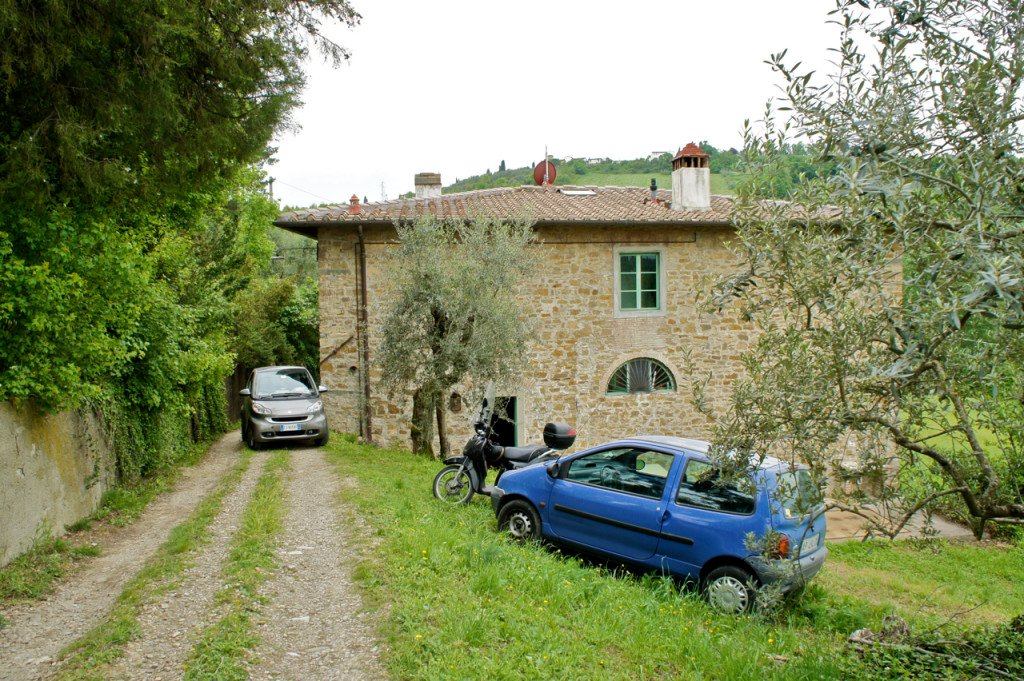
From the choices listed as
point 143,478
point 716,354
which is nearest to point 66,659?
point 143,478

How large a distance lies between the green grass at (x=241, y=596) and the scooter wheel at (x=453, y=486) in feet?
6.20

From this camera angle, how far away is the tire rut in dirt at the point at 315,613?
4.21 meters

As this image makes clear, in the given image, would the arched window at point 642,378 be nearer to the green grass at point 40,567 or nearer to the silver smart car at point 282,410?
the silver smart car at point 282,410

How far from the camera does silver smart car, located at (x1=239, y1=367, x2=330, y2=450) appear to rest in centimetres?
1290

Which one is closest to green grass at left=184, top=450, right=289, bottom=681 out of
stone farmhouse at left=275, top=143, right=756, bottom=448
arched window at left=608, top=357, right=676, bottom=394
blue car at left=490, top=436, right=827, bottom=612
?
blue car at left=490, top=436, right=827, bottom=612

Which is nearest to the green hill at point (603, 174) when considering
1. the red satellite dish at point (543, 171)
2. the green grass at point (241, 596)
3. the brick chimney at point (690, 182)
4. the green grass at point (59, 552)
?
the red satellite dish at point (543, 171)

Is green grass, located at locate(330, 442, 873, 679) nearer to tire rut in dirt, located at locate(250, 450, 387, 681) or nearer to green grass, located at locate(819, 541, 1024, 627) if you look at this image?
tire rut in dirt, located at locate(250, 450, 387, 681)

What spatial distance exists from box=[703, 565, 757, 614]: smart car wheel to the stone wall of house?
351 inches

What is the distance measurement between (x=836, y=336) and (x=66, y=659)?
4852 mm

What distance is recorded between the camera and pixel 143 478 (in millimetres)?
10195

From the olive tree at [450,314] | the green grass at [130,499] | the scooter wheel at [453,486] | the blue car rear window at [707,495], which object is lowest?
the green grass at [130,499]

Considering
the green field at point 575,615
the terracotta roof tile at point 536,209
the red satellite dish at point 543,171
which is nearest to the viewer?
the green field at point 575,615

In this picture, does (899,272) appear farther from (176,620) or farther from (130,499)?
(130,499)

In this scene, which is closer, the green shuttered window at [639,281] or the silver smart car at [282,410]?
the silver smart car at [282,410]
